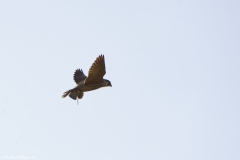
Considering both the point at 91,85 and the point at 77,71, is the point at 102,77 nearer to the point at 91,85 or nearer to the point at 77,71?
the point at 91,85

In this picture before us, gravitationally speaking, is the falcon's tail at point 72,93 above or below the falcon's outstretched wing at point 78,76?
below

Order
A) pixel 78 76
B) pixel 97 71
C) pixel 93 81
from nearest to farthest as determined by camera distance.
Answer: pixel 97 71, pixel 93 81, pixel 78 76

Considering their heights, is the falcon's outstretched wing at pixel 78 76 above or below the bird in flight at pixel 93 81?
above

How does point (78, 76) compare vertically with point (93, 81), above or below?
above

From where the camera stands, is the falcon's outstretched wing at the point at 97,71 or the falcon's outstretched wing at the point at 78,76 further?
the falcon's outstretched wing at the point at 78,76

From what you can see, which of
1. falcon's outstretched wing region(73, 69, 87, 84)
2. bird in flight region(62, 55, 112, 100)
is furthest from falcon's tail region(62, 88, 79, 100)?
falcon's outstretched wing region(73, 69, 87, 84)

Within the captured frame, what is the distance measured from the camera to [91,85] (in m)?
24.4

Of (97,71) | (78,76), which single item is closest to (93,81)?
(97,71)

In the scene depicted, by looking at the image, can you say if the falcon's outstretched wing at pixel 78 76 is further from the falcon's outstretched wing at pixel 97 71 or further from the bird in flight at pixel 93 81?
the falcon's outstretched wing at pixel 97 71

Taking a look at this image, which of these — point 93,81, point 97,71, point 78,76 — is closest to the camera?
point 97,71

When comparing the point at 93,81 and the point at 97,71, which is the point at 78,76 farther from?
the point at 97,71

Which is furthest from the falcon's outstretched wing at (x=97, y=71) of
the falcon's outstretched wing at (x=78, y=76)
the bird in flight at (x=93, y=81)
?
the falcon's outstretched wing at (x=78, y=76)

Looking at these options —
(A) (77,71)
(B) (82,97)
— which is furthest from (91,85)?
(A) (77,71)

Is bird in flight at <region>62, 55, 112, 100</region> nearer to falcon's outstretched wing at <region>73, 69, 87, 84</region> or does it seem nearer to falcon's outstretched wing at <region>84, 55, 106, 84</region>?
falcon's outstretched wing at <region>84, 55, 106, 84</region>
